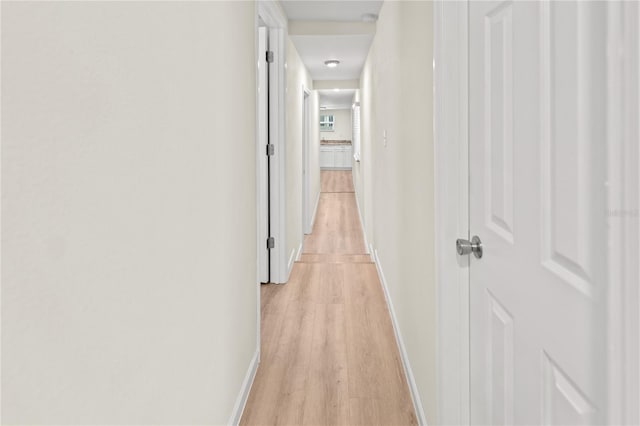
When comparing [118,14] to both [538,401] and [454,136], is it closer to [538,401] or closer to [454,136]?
[454,136]

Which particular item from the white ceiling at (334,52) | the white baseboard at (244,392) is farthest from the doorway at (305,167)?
the white baseboard at (244,392)

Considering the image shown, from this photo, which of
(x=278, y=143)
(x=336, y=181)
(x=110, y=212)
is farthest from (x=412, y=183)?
(x=336, y=181)

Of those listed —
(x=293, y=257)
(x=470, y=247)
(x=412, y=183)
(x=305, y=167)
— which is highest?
(x=305, y=167)

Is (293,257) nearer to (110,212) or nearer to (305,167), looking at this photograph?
(305,167)

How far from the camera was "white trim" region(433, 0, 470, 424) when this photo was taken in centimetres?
130

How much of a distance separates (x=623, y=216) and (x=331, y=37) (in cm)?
392

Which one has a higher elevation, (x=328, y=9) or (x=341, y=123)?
(x=341, y=123)

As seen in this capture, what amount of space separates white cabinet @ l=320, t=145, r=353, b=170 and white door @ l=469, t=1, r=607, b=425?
36.5ft

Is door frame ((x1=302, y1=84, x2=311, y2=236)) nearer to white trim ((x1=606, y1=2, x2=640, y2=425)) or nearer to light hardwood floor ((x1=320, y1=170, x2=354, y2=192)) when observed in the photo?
light hardwood floor ((x1=320, y1=170, x2=354, y2=192))

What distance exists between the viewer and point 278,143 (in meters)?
3.56

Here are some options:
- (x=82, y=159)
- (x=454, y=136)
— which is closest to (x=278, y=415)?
(x=454, y=136)

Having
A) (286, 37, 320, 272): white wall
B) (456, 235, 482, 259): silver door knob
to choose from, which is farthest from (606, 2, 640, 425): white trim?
(286, 37, 320, 272): white wall

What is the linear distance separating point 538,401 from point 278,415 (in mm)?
1307

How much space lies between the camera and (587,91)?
0.68 metres
